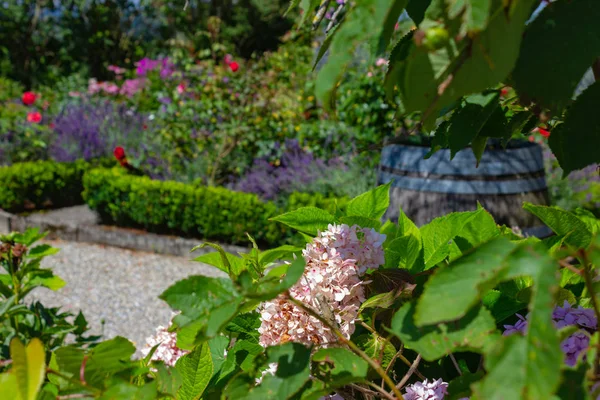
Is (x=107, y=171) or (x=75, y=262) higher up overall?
(x=107, y=171)

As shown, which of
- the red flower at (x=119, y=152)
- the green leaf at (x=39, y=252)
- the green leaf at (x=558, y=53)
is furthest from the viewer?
the red flower at (x=119, y=152)

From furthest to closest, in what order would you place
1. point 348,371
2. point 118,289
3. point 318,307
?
1. point 118,289
2. point 318,307
3. point 348,371

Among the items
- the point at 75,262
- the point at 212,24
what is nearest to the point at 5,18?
the point at 212,24

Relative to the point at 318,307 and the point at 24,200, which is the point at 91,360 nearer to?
the point at 318,307

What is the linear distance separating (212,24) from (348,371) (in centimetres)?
1329

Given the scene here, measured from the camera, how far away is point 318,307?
720 mm

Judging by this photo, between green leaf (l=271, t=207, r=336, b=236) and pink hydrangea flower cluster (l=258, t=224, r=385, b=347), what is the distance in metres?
0.10

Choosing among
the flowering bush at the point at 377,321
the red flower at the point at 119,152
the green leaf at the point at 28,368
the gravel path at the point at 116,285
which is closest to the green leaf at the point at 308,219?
the flowering bush at the point at 377,321

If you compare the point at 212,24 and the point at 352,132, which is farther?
the point at 212,24

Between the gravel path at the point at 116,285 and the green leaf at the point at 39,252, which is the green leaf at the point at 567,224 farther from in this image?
the gravel path at the point at 116,285

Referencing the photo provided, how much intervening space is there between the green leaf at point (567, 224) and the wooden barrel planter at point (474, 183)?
178 cm

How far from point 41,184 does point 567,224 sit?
601cm

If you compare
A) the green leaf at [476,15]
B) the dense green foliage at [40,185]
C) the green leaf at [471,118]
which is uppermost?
the green leaf at [476,15]

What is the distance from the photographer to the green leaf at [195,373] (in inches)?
29.8
